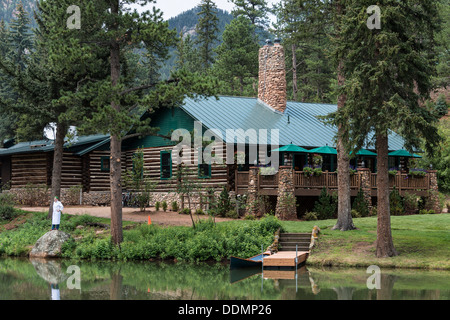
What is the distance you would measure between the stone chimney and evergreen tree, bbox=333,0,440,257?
1572cm

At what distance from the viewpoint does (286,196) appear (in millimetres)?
29312

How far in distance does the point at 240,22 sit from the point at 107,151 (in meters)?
21.9

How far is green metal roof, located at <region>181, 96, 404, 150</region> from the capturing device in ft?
108

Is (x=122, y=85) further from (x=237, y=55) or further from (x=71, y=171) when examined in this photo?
(x=237, y=55)

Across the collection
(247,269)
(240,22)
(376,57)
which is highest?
(240,22)

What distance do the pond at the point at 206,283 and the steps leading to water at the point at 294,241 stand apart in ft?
6.86

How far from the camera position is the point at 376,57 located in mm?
20062

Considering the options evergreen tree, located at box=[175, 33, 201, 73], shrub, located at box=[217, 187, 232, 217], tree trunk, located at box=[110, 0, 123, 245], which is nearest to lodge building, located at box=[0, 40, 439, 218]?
shrub, located at box=[217, 187, 232, 217]

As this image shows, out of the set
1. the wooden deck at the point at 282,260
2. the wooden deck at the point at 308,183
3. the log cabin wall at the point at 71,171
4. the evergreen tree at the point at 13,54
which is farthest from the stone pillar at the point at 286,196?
the evergreen tree at the point at 13,54

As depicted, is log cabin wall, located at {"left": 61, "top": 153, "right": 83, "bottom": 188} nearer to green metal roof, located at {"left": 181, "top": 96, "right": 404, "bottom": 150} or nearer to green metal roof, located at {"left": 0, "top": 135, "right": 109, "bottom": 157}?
green metal roof, located at {"left": 0, "top": 135, "right": 109, "bottom": 157}

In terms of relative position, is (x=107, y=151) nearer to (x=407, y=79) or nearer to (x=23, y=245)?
(x=23, y=245)

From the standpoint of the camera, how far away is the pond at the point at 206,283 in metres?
14.7

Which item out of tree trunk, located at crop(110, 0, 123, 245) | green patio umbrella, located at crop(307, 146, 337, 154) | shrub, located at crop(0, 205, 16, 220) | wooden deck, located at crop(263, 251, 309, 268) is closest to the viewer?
wooden deck, located at crop(263, 251, 309, 268)

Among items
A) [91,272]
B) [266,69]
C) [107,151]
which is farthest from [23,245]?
[266,69]
